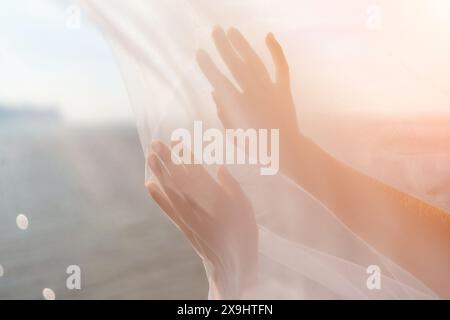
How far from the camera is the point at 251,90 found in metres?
1.43

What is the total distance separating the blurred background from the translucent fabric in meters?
0.06

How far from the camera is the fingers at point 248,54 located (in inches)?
56.2

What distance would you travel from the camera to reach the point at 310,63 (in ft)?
4.72

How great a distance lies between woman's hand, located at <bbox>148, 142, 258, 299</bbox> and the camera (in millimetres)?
1445

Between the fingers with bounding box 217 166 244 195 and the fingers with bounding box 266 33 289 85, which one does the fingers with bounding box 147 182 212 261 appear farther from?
the fingers with bounding box 266 33 289 85

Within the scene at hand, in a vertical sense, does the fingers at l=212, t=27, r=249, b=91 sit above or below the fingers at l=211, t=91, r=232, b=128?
above

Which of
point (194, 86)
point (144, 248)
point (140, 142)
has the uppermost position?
point (194, 86)

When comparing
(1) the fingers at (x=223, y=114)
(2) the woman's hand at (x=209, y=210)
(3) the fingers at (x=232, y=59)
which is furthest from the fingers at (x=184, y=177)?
(3) the fingers at (x=232, y=59)

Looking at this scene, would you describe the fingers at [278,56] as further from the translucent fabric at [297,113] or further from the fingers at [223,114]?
the fingers at [223,114]

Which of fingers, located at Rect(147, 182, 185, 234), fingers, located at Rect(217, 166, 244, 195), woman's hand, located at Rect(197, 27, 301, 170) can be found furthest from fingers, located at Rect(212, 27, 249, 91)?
fingers, located at Rect(147, 182, 185, 234)

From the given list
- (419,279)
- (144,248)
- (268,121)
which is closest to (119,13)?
(268,121)

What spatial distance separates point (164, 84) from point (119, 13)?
23cm

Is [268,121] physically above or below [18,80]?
below
